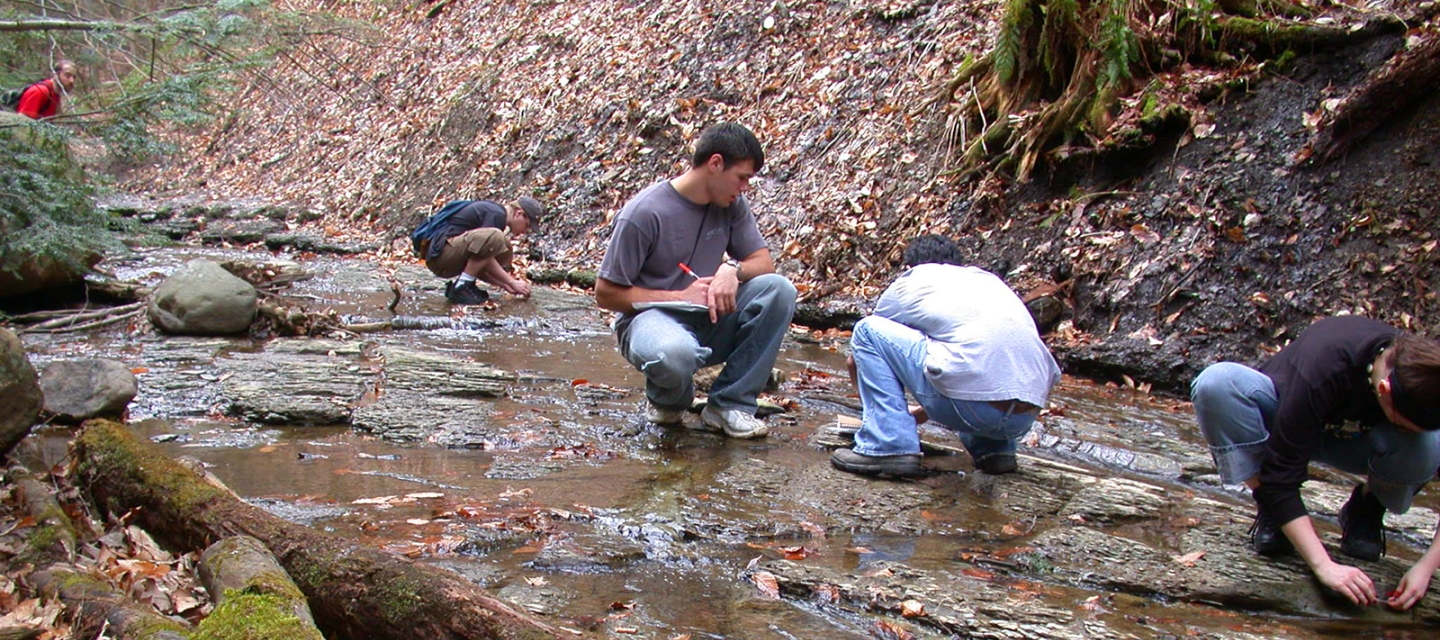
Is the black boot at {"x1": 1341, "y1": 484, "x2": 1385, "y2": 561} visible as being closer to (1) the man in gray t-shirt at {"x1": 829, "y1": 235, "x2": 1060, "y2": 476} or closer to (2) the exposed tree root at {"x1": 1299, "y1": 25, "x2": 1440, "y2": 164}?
(1) the man in gray t-shirt at {"x1": 829, "y1": 235, "x2": 1060, "y2": 476}

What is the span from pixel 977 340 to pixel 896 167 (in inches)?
227

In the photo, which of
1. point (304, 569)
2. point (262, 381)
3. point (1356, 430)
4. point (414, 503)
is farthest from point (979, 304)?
point (262, 381)

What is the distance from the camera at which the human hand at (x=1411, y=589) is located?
Result: 296 cm

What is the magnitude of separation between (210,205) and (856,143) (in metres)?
13.9

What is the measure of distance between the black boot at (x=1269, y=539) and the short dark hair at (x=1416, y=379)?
0.63m

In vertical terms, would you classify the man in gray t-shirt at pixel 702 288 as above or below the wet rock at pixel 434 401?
above

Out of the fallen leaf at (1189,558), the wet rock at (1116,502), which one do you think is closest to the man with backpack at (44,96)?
the wet rock at (1116,502)

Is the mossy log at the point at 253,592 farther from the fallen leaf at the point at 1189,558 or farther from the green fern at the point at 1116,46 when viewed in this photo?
the green fern at the point at 1116,46

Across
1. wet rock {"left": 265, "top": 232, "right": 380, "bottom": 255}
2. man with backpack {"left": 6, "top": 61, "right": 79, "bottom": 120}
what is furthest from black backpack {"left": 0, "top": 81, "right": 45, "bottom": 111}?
wet rock {"left": 265, "top": 232, "right": 380, "bottom": 255}

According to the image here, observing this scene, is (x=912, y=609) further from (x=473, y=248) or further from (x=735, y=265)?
(x=473, y=248)

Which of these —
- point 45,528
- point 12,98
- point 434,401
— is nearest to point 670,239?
point 434,401

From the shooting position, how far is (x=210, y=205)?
18.6 metres

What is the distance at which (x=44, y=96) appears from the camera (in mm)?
7242

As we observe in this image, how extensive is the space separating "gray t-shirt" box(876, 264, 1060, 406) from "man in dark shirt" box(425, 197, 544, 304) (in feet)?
19.3
